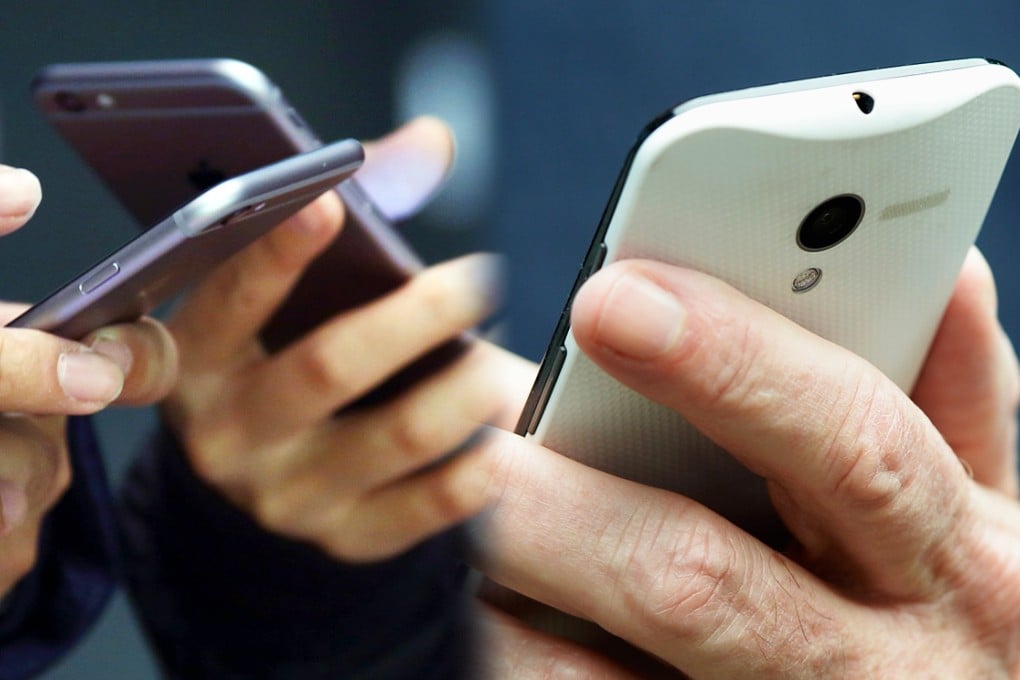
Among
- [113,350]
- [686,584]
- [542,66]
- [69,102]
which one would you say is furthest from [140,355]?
[542,66]

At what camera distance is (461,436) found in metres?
0.51

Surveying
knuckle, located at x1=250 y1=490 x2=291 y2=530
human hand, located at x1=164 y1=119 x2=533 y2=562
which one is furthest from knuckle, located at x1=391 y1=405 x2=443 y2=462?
knuckle, located at x1=250 y1=490 x2=291 y2=530

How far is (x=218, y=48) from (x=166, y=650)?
1.79 ft

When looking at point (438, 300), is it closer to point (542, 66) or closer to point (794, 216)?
point (794, 216)

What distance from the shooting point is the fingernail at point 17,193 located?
36 cm

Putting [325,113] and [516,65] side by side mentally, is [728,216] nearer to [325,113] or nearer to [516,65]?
[325,113]

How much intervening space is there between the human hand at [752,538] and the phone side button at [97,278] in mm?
158

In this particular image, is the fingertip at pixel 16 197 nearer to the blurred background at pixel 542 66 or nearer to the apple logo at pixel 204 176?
the apple logo at pixel 204 176

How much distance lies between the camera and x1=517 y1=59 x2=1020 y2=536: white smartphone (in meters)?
0.26

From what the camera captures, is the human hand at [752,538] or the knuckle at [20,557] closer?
the human hand at [752,538]

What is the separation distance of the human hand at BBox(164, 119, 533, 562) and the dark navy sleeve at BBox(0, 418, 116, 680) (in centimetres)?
6

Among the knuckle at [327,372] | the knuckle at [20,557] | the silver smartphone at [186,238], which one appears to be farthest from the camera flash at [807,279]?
the knuckle at [20,557]

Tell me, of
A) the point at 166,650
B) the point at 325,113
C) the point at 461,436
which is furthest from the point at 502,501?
the point at 325,113

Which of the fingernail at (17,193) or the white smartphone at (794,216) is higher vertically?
the white smartphone at (794,216)
